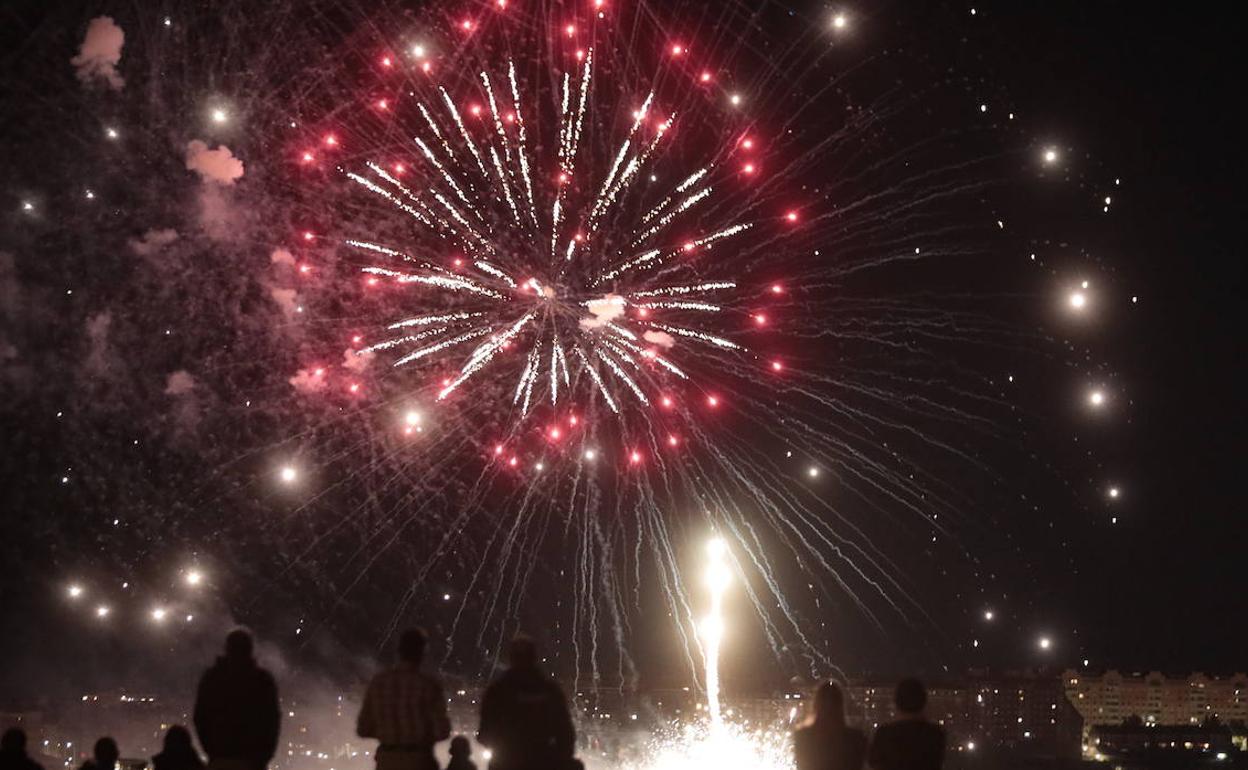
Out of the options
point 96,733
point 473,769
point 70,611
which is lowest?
point 473,769

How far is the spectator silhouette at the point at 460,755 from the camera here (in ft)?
30.3

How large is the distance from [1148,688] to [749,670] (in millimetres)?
65635

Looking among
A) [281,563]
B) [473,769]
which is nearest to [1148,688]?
[281,563]

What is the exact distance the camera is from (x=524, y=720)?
21.5 feet

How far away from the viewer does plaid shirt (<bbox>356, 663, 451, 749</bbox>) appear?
6.88 meters

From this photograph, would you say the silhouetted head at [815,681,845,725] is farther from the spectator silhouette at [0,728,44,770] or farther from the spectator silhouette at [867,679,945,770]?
the spectator silhouette at [0,728,44,770]

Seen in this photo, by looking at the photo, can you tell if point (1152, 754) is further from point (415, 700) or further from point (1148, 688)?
point (415, 700)

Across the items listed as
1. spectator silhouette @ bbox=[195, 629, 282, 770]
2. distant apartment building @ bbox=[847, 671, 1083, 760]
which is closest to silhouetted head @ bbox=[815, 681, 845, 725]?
spectator silhouette @ bbox=[195, 629, 282, 770]

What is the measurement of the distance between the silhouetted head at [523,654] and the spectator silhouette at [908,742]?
1.83 metres

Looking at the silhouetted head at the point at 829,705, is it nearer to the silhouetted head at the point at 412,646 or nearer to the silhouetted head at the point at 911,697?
the silhouetted head at the point at 911,697

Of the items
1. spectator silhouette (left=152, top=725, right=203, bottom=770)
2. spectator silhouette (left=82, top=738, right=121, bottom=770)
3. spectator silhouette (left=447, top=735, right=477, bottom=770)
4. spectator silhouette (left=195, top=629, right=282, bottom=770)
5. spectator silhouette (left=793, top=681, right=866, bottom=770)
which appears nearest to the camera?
spectator silhouette (left=195, top=629, right=282, bottom=770)

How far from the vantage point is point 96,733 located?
44.5 metres

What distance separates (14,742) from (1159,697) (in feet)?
554

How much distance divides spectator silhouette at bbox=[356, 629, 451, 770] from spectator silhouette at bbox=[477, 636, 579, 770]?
384mm
